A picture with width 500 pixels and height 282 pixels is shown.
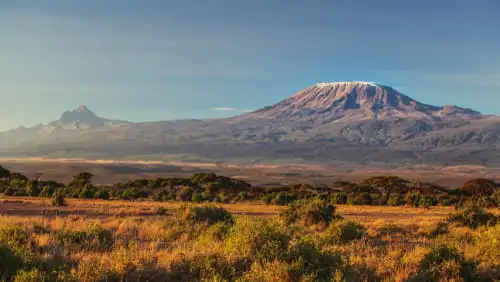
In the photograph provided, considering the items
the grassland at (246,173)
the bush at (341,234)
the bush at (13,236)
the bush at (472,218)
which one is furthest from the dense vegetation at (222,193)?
the grassland at (246,173)

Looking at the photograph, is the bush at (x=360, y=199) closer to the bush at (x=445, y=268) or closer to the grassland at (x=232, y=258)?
the grassland at (x=232, y=258)

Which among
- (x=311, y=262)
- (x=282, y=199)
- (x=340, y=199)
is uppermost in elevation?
(x=311, y=262)

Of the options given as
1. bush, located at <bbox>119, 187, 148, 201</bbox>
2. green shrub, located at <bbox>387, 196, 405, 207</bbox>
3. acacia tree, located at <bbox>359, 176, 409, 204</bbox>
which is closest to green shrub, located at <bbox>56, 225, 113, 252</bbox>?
bush, located at <bbox>119, 187, 148, 201</bbox>

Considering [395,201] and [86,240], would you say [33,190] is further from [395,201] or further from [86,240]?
[86,240]

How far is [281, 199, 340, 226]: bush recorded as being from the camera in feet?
58.6

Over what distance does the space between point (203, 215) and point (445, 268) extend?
811 centimetres

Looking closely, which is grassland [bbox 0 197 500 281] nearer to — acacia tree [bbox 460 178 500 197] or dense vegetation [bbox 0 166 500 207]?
dense vegetation [bbox 0 166 500 207]

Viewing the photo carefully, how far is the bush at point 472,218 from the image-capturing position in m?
17.8

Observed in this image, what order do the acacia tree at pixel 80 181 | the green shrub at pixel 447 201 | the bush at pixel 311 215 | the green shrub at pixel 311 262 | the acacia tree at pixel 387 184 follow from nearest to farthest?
the green shrub at pixel 311 262 → the bush at pixel 311 215 → the green shrub at pixel 447 201 → the acacia tree at pixel 80 181 → the acacia tree at pixel 387 184

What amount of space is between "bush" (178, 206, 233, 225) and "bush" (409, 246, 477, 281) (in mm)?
6765

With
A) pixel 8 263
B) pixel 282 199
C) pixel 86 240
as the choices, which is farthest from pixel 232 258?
pixel 282 199

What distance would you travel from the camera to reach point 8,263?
27.4 feet

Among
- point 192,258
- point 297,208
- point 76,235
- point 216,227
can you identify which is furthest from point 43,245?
point 297,208

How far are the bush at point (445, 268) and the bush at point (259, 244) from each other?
263 centimetres
